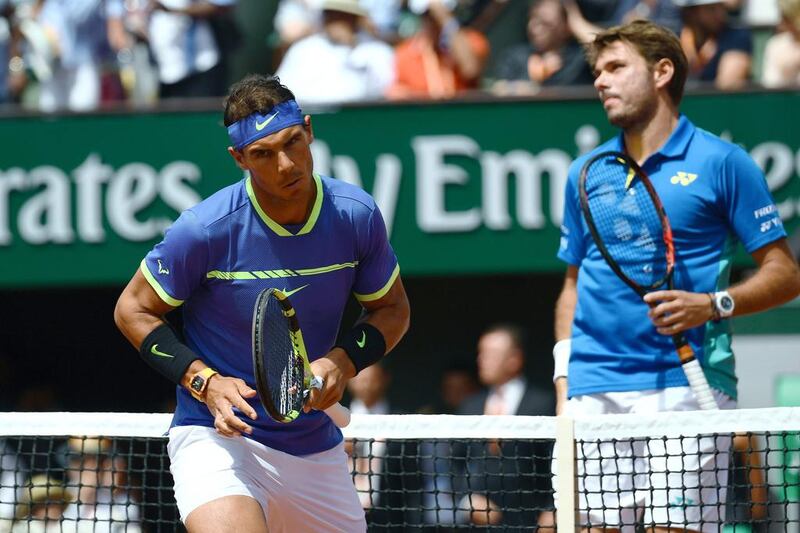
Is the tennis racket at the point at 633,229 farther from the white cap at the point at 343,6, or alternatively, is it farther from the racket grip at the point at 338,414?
the white cap at the point at 343,6

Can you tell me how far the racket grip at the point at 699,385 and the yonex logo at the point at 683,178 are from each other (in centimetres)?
65

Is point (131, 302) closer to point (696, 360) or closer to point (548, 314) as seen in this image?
point (696, 360)

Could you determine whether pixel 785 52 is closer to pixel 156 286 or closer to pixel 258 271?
pixel 258 271

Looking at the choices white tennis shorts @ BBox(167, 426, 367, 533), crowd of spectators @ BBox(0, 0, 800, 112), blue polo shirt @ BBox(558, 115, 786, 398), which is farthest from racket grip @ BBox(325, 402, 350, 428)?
crowd of spectators @ BBox(0, 0, 800, 112)

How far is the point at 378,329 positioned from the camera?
458cm

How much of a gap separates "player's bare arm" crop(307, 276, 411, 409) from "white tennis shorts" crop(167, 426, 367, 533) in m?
0.30

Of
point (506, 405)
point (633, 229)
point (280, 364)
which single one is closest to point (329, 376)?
point (280, 364)

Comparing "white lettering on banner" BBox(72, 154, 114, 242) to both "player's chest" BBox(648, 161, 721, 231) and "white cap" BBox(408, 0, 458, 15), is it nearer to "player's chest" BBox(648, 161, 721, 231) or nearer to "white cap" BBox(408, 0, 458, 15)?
"white cap" BBox(408, 0, 458, 15)

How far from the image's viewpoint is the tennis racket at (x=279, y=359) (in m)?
3.97

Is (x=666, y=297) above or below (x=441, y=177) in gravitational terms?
below

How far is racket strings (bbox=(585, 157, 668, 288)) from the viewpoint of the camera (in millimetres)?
5000

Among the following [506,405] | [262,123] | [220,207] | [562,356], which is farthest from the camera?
[506,405]

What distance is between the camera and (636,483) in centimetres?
529

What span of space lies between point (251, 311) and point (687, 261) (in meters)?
1.64
